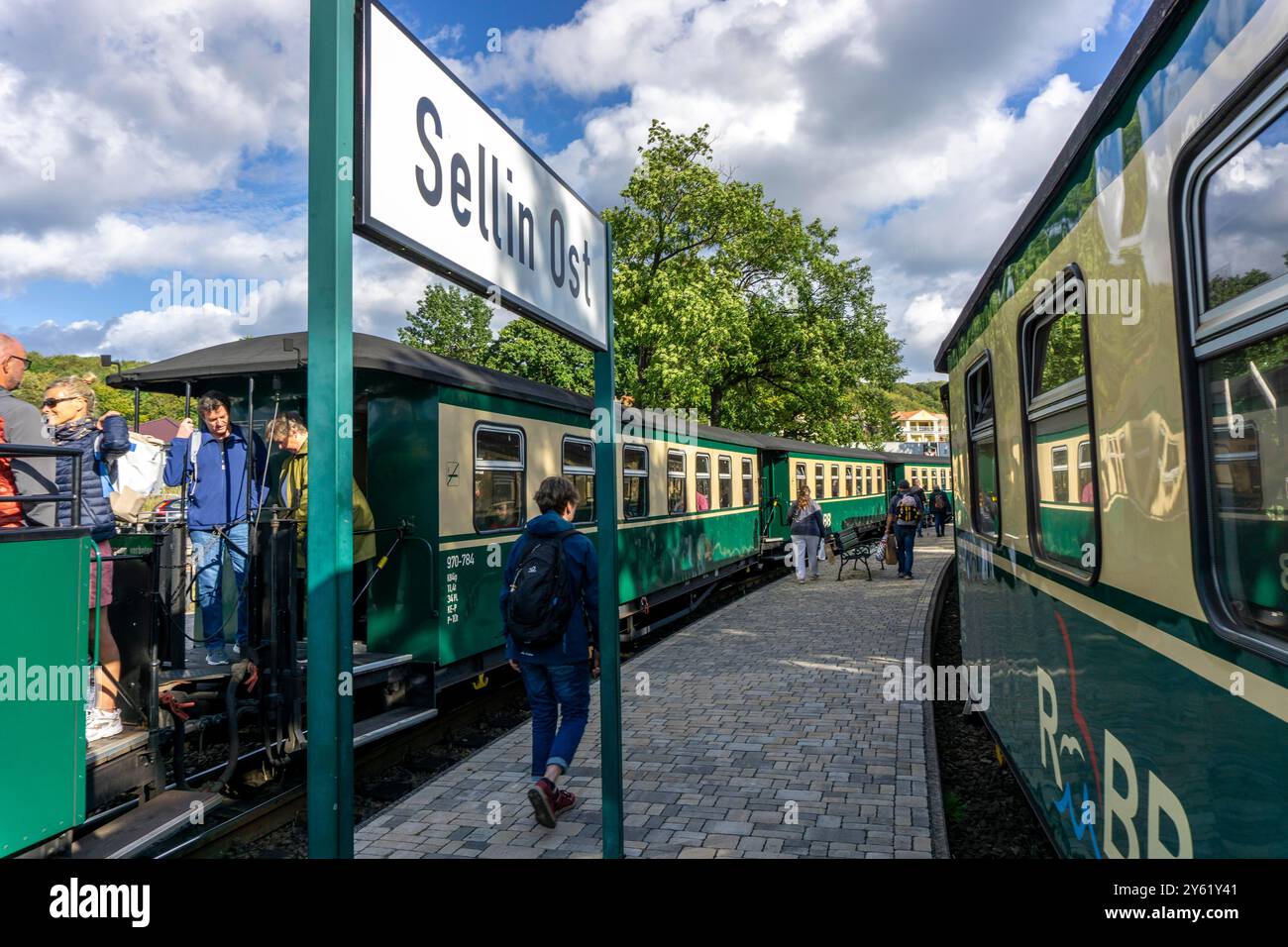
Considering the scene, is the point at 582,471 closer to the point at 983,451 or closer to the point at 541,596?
the point at 541,596

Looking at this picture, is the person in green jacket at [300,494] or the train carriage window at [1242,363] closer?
the train carriage window at [1242,363]

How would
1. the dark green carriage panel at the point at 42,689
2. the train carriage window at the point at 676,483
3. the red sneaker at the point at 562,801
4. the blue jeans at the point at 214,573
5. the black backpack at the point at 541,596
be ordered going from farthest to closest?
1. the train carriage window at the point at 676,483
2. the blue jeans at the point at 214,573
3. the red sneaker at the point at 562,801
4. the black backpack at the point at 541,596
5. the dark green carriage panel at the point at 42,689

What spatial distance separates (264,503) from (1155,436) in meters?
5.55

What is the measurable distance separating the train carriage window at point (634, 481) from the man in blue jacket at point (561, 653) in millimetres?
5885

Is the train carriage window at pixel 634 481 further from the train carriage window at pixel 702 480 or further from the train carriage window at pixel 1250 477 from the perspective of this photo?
Result: the train carriage window at pixel 1250 477

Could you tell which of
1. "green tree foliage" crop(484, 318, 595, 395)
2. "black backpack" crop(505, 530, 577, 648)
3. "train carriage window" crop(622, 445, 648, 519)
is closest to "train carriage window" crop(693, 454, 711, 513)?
"train carriage window" crop(622, 445, 648, 519)

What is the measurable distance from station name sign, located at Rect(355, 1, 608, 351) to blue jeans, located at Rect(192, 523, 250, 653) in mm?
3497

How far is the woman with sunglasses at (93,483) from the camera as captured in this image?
4230mm

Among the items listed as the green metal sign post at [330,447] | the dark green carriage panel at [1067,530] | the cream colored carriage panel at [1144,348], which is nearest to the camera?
the green metal sign post at [330,447]

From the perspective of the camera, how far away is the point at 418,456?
6.67m

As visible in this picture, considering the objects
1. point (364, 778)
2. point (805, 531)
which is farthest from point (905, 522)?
point (364, 778)

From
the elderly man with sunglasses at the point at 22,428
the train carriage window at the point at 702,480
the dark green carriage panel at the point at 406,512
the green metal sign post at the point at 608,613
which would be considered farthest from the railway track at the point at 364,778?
the train carriage window at the point at 702,480

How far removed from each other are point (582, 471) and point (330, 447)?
745cm

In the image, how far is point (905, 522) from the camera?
16.3 meters
